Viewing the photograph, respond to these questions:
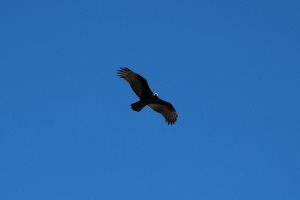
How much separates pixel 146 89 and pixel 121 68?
128cm

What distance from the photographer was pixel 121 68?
4662cm

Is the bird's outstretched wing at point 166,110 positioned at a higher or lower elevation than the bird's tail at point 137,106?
higher

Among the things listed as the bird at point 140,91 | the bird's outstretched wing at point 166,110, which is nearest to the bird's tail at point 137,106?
the bird at point 140,91

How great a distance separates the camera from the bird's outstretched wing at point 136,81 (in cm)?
4659

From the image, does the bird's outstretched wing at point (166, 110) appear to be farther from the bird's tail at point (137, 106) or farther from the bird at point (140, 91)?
the bird's tail at point (137, 106)

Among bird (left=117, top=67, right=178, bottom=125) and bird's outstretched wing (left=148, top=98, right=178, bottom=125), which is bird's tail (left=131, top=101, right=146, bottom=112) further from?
bird's outstretched wing (left=148, top=98, right=178, bottom=125)

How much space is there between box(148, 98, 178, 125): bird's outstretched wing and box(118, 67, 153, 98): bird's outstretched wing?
0.93m

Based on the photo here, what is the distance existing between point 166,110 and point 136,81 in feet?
6.69

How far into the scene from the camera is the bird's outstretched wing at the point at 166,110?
47.6 m

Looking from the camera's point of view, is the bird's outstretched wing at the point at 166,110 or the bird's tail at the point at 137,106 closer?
the bird's tail at the point at 137,106

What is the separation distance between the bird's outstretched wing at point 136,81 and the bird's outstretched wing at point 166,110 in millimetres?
931

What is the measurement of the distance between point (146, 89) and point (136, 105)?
76cm

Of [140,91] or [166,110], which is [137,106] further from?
[166,110]

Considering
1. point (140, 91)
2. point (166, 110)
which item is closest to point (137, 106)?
point (140, 91)
